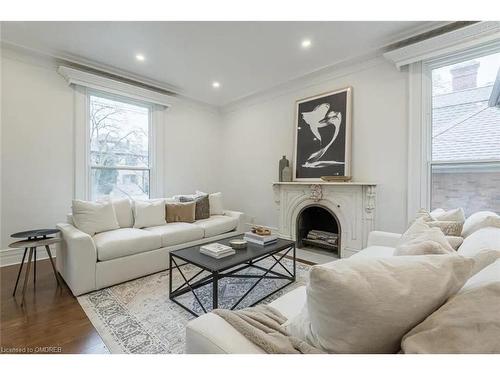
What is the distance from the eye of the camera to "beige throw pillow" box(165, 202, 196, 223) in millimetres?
3418

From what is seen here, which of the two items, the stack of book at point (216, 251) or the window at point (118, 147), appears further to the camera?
the window at point (118, 147)

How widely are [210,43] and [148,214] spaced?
2327mm

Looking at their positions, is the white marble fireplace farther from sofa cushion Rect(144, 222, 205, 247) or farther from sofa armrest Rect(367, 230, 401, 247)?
sofa cushion Rect(144, 222, 205, 247)

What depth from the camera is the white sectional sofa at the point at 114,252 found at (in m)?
2.19

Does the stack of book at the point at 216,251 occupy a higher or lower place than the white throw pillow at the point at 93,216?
lower

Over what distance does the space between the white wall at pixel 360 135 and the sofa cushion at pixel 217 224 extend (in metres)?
0.89

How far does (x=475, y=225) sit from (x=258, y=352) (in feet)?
5.45

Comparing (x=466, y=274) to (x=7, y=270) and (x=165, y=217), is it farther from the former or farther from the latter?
(x=7, y=270)

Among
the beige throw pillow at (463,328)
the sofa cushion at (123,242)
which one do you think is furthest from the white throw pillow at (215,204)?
the beige throw pillow at (463,328)

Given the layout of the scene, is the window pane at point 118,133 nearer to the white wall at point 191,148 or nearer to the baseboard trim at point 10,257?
the white wall at point 191,148

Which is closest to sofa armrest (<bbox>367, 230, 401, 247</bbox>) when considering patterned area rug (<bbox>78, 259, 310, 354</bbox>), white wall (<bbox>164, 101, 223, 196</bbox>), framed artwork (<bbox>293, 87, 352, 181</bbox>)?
patterned area rug (<bbox>78, 259, 310, 354</bbox>)

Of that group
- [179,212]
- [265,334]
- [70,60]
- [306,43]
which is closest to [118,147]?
[70,60]

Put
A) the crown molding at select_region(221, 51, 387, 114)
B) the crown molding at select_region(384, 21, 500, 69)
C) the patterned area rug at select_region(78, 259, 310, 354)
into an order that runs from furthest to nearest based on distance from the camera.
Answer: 1. the crown molding at select_region(221, 51, 387, 114)
2. the crown molding at select_region(384, 21, 500, 69)
3. the patterned area rug at select_region(78, 259, 310, 354)

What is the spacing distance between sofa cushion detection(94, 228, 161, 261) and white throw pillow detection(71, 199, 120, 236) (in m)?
0.08
